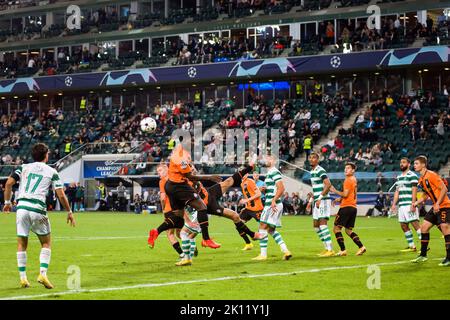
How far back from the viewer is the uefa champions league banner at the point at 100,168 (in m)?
54.5

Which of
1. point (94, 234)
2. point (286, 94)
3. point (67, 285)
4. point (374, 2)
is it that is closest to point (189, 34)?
point (286, 94)

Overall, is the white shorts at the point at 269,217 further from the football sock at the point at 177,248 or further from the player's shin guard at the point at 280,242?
the football sock at the point at 177,248

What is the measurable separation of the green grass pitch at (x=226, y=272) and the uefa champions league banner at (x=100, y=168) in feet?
96.7

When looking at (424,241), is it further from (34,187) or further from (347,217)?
(34,187)

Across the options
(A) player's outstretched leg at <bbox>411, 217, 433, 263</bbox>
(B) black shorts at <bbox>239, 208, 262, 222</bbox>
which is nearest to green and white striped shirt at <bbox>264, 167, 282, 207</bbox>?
(A) player's outstretched leg at <bbox>411, 217, 433, 263</bbox>

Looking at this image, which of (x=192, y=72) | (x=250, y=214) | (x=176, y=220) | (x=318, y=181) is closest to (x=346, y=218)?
(x=318, y=181)

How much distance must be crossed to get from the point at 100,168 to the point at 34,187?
42.7m

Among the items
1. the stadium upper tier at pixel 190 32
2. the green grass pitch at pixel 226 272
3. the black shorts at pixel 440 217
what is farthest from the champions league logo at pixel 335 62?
the black shorts at pixel 440 217

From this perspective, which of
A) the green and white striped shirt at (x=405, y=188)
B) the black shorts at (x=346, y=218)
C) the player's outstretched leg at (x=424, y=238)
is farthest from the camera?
the green and white striped shirt at (x=405, y=188)

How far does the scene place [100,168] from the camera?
55.6 meters

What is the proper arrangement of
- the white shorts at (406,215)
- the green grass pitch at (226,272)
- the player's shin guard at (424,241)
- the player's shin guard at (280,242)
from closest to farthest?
the green grass pitch at (226,272) < the player's shin guard at (424,241) < the player's shin guard at (280,242) < the white shorts at (406,215)

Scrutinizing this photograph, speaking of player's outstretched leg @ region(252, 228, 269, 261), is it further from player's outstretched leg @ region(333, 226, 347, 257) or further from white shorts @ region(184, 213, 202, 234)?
player's outstretched leg @ region(333, 226, 347, 257)
